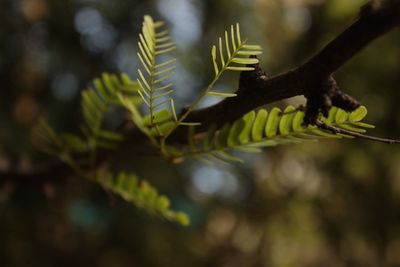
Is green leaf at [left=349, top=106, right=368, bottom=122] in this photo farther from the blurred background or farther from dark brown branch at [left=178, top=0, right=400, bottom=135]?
the blurred background

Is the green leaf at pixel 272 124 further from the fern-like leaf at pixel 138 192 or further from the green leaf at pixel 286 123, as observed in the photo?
the fern-like leaf at pixel 138 192

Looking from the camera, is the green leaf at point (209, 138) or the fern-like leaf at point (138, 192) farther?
the fern-like leaf at point (138, 192)

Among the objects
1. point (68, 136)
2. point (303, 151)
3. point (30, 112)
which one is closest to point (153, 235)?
point (30, 112)

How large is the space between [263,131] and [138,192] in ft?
0.62

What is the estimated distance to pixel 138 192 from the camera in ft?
1.67

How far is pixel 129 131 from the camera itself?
0.43m

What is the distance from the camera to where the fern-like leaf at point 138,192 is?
0.49m

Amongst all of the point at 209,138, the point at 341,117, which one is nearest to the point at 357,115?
the point at 341,117

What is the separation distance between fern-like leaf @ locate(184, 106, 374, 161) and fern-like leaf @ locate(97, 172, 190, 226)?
0.12 m

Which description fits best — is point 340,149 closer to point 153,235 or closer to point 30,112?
point 153,235

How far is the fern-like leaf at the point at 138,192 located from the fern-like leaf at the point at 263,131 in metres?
0.12

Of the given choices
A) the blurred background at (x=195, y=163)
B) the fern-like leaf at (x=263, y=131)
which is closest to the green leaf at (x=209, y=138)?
the fern-like leaf at (x=263, y=131)

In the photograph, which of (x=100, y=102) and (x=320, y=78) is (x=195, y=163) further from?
(x=320, y=78)

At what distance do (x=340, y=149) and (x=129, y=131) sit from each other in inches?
55.6
